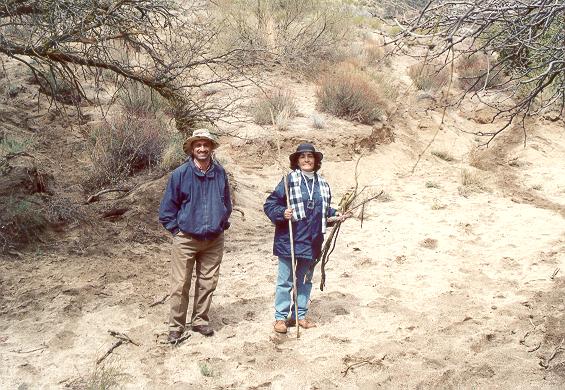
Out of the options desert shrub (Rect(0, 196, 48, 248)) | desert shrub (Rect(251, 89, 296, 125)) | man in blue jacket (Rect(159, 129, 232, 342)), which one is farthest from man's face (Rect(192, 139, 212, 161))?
desert shrub (Rect(251, 89, 296, 125))

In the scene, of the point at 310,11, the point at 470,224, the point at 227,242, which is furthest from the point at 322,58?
the point at 227,242

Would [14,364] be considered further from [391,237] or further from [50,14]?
[391,237]

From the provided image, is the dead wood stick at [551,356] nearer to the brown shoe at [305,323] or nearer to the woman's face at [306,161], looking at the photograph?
the brown shoe at [305,323]

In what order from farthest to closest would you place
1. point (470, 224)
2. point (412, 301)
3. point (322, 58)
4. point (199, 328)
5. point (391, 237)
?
point (322, 58) → point (470, 224) → point (391, 237) → point (412, 301) → point (199, 328)

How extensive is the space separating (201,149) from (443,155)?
31.8ft

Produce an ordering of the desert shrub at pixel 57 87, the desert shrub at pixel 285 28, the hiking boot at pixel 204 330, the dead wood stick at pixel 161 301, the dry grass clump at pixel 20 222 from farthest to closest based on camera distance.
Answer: the desert shrub at pixel 285 28 → the dry grass clump at pixel 20 222 → the desert shrub at pixel 57 87 → the dead wood stick at pixel 161 301 → the hiking boot at pixel 204 330

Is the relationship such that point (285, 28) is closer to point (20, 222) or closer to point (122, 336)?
point (20, 222)

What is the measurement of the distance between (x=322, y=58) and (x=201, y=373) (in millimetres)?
12953

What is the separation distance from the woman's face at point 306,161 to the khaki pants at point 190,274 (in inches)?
35.2

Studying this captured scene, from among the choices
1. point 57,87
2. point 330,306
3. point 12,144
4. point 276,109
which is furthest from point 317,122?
point 330,306

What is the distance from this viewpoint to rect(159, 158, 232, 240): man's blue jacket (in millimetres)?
4391

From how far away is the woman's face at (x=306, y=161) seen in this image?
4.58 metres

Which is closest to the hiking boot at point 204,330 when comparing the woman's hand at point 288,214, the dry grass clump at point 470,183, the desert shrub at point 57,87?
the woman's hand at point 288,214

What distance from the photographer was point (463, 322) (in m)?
5.21
